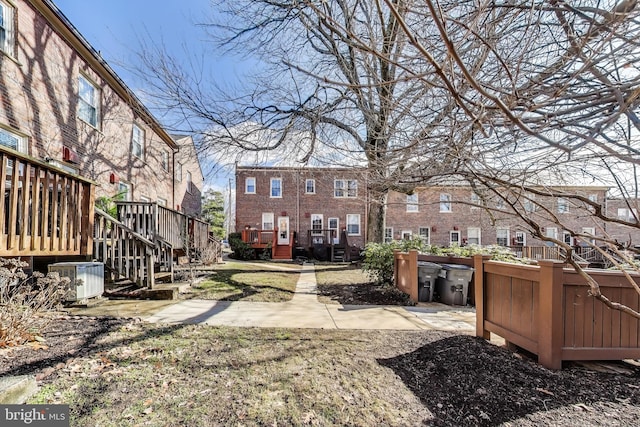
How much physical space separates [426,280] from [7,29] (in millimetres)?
9494

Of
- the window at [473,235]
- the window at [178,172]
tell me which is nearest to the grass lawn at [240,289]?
the window at [178,172]

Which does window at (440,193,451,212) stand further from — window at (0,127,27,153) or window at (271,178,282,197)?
window at (271,178,282,197)

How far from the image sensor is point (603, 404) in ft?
7.73

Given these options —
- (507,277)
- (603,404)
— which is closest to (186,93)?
(507,277)

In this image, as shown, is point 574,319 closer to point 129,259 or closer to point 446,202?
point 446,202

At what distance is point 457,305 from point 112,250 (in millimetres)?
6997

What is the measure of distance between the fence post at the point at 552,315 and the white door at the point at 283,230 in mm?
17155

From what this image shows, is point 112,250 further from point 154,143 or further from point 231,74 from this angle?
point 154,143

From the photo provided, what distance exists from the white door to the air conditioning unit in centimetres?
1444

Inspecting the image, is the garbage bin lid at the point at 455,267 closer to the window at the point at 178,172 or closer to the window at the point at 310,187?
the window at the point at 178,172

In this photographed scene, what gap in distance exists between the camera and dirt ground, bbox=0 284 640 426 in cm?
219

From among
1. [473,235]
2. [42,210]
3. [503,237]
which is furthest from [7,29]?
[503,237]

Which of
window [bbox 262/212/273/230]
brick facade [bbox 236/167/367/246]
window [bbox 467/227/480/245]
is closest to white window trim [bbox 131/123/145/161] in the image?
brick facade [bbox 236/167/367/246]

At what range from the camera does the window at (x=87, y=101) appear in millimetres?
7637
